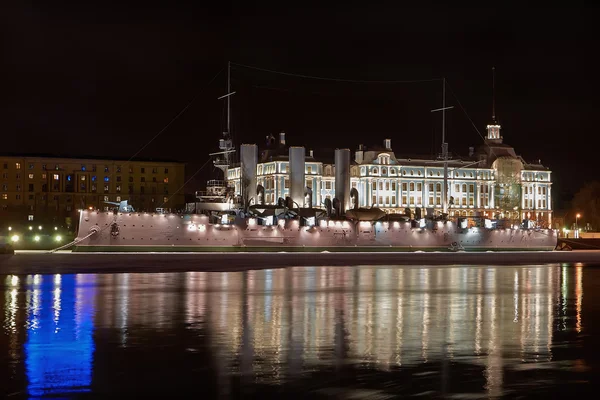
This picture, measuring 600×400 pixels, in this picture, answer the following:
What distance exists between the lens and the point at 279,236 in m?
79.1

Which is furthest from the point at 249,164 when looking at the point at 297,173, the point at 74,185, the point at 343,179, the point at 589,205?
the point at 589,205

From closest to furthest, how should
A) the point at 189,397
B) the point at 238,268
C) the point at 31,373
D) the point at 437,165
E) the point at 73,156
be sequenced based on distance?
the point at 189,397 < the point at 31,373 < the point at 238,268 < the point at 73,156 < the point at 437,165

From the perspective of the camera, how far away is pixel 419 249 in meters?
87.1

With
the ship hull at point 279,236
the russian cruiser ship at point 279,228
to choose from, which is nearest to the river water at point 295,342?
the ship hull at point 279,236

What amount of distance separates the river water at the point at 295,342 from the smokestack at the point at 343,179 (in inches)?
2662

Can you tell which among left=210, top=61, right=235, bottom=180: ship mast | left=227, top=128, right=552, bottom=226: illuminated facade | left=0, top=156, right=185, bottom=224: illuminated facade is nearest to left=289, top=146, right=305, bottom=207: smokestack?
left=210, top=61, right=235, bottom=180: ship mast

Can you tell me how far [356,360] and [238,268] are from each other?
33.2m

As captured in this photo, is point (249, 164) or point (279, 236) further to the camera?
point (249, 164)

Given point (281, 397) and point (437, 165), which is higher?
point (437, 165)

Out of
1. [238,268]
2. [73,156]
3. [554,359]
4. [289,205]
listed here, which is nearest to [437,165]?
[73,156]

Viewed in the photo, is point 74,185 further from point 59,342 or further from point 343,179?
point 59,342

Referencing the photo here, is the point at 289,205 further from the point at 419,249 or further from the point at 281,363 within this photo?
the point at 281,363

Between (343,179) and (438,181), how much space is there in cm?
7461

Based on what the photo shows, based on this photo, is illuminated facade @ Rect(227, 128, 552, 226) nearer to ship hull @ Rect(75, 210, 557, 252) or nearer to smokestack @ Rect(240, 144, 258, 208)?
smokestack @ Rect(240, 144, 258, 208)
